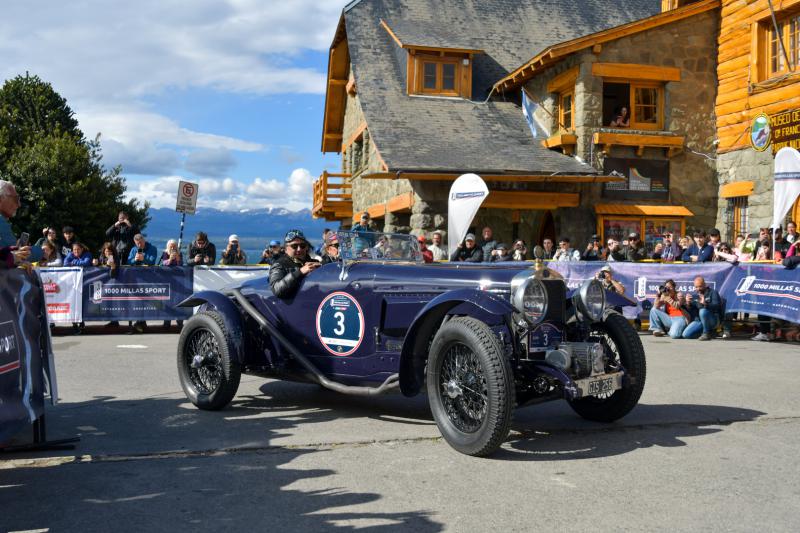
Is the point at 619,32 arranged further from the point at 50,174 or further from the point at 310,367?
the point at 50,174

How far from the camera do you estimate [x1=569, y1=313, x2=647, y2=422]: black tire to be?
562 centimetres

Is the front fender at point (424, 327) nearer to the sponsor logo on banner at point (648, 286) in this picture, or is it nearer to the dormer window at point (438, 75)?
the sponsor logo on banner at point (648, 286)

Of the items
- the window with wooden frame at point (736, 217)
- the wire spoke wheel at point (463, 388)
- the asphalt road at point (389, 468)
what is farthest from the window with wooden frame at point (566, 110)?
the wire spoke wheel at point (463, 388)

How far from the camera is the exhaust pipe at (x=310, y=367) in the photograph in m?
5.66

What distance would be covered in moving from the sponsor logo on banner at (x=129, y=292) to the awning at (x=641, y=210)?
10.7 meters

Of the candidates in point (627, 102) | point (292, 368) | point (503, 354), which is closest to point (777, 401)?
point (503, 354)

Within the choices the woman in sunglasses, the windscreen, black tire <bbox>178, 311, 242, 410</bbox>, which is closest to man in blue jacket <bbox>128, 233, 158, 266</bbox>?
black tire <bbox>178, 311, 242, 410</bbox>

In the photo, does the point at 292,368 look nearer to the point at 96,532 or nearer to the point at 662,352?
the point at 96,532

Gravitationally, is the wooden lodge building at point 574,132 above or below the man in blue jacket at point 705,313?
above

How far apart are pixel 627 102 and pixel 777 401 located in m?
14.2

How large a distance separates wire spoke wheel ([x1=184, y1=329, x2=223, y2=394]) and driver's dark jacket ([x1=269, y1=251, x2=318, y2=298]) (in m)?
0.70

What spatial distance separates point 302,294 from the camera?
21.1ft

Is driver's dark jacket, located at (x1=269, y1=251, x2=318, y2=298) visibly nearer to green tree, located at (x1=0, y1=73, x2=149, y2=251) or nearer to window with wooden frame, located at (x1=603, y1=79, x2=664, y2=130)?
window with wooden frame, located at (x1=603, y1=79, x2=664, y2=130)

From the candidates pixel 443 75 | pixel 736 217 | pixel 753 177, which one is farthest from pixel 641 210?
pixel 443 75
